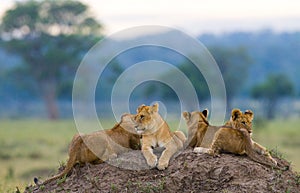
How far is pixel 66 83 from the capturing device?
37906 millimetres

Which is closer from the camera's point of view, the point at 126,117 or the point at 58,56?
the point at 126,117

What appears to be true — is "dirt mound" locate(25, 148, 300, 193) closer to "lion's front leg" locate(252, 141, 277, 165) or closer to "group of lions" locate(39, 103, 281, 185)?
"group of lions" locate(39, 103, 281, 185)

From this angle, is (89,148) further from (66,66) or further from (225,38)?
(225,38)

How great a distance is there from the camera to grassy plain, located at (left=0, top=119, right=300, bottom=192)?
57.9 ft

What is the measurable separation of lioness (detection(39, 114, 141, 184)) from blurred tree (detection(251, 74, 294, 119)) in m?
32.1

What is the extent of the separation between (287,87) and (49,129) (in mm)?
15505

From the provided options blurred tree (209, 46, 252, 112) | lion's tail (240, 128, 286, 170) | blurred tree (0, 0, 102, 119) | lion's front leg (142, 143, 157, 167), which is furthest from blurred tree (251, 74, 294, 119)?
lion's front leg (142, 143, 157, 167)

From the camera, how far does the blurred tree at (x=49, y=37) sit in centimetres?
3716

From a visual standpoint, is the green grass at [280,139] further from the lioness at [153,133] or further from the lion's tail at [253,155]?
the lioness at [153,133]

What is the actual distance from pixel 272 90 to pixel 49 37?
13.5 m

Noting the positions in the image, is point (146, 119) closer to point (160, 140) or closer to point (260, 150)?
point (160, 140)

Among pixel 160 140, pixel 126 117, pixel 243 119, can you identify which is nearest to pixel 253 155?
pixel 243 119

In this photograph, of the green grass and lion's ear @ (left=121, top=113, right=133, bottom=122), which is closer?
lion's ear @ (left=121, top=113, right=133, bottom=122)

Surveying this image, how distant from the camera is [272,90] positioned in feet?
127
